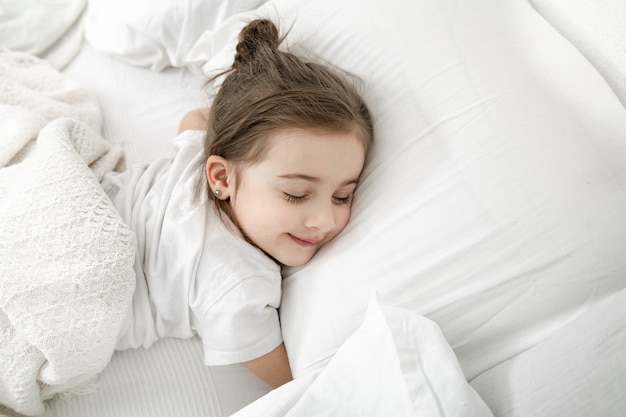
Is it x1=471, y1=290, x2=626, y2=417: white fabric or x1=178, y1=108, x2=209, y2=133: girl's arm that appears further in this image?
x1=178, y1=108, x2=209, y2=133: girl's arm

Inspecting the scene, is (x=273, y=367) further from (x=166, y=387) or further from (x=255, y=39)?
(x=255, y=39)

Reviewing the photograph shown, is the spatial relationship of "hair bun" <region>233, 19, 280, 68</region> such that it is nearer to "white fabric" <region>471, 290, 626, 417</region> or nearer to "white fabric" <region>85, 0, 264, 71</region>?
"white fabric" <region>85, 0, 264, 71</region>

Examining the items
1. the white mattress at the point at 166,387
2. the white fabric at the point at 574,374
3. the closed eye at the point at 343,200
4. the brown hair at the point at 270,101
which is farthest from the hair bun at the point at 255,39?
the white fabric at the point at 574,374

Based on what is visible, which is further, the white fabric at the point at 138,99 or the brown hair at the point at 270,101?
the white fabric at the point at 138,99

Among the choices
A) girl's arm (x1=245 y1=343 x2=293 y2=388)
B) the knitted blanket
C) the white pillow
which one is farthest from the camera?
girl's arm (x1=245 y1=343 x2=293 y2=388)

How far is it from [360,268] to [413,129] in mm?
269

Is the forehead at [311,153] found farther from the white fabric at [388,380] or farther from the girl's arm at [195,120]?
the girl's arm at [195,120]

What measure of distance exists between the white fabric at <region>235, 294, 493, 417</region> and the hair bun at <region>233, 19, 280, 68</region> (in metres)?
0.57

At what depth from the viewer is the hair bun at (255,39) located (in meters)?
1.01

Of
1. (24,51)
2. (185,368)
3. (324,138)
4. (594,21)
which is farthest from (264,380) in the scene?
(24,51)

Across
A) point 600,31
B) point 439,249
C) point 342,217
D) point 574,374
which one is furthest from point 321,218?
point 600,31

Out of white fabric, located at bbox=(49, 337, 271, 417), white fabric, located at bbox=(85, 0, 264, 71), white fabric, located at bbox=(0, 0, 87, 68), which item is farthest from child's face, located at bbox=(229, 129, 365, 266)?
white fabric, located at bbox=(0, 0, 87, 68)

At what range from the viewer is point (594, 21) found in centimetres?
92

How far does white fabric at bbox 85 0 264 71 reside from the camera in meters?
1.28
